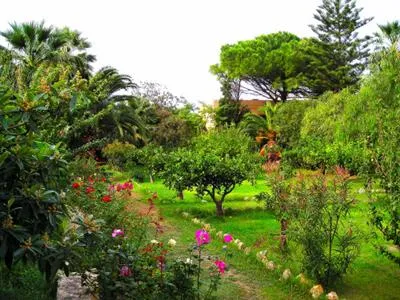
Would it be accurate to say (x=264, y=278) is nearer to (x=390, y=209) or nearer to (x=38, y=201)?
(x=390, y=209)

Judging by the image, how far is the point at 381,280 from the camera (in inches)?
272

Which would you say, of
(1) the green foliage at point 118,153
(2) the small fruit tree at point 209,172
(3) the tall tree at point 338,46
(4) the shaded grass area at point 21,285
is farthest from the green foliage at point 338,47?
(4) the shaded grass area at point 21,285

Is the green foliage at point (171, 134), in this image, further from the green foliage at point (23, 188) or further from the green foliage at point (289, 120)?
the green foliage at point (23, 188)

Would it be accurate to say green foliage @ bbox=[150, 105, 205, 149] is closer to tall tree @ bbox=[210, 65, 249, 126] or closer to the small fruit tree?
the small fruit tree

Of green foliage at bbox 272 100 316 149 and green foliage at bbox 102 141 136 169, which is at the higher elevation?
green foliage at bbox 272 100 316 149

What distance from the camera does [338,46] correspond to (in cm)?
3331

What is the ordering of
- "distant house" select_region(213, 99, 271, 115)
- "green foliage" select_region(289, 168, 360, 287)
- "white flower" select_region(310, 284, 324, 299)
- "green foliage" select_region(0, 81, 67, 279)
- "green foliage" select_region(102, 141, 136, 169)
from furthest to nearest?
"distant house" select_region(213, 99, 271, 115) → "green foliage" select_region(102, 141, 136, 169) → "green foliage" select_region(289, 168, 360, 287) → "white flower" select_region(310, 284, 324, 299) → "green foliage" select_region(0, 81, 67, 279)

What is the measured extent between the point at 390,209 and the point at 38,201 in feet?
14.7

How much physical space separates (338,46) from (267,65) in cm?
850

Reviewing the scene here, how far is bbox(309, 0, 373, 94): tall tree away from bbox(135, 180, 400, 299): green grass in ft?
72.7

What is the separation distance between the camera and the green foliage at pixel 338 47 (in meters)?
32.9

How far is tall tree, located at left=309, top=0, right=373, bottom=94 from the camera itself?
32.9 m

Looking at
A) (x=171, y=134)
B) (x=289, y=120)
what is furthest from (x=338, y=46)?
(x=171, y=134)

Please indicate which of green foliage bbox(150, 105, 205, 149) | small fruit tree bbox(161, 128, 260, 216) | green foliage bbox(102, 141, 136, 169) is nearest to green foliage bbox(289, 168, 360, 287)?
small fruit tree bbox(161, 128, 260, 216)
